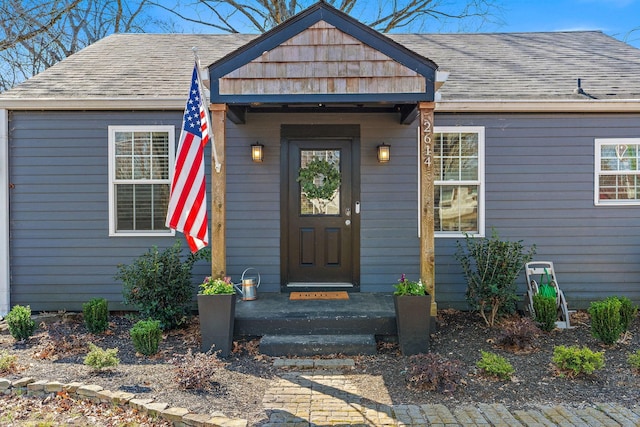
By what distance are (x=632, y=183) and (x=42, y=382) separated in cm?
702

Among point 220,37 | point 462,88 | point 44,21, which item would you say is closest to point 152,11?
point 44,21

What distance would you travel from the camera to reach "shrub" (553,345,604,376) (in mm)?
3590

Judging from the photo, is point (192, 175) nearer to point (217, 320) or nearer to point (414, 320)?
point (217, 320)

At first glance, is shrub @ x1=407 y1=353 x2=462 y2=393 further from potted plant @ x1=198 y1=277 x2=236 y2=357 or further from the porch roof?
the porch roof

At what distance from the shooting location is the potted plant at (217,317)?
4.26 m

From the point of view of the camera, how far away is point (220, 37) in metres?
7.95

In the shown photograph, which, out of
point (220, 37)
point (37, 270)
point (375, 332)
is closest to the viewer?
point (375, 332)

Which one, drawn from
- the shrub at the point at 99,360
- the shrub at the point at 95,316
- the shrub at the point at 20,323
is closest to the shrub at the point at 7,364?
the shrub at the point at 99,360

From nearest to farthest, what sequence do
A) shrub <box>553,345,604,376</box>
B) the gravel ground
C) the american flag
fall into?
the gravel ground → shrub <box>553,345,604,376</box> → the american flag

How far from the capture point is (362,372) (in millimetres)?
3928

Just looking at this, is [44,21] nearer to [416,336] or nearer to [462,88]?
[462,88]

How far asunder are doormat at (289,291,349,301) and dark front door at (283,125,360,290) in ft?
0.71

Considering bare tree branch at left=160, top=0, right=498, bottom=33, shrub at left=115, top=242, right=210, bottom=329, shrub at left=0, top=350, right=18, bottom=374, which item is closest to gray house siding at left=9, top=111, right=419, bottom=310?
shrub at left=115, top=242, right=210, bottom=329

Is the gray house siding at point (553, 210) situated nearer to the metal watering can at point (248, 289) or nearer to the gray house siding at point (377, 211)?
the gray house siding at point (377, 211)
